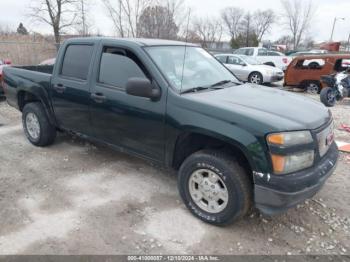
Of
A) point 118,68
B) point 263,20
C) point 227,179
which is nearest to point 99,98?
point 118,68

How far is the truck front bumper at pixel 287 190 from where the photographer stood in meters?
2.59

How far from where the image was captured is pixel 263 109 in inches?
114

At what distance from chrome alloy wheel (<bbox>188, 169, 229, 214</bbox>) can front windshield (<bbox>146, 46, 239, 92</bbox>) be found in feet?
3.01

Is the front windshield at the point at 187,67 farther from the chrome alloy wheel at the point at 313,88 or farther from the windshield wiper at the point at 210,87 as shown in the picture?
the chrome alloy wheel at the point at 313,88

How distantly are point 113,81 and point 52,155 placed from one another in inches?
75.2

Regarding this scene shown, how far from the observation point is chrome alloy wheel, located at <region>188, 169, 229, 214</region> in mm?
2992

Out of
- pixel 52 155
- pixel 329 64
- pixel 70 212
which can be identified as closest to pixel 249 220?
pixel 70 212

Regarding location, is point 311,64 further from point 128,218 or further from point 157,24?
point 128,218

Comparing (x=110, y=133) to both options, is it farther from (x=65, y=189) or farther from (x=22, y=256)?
(x=22, y=256)

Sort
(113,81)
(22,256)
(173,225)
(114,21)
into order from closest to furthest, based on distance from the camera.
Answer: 1. (22,256)
2. (173,225)
3. (113,81)
4. (114,21)

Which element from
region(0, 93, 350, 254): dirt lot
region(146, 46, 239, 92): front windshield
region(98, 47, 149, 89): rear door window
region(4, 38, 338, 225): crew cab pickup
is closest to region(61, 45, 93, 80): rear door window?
region(4, 38, 338, 225): crew cab pickup

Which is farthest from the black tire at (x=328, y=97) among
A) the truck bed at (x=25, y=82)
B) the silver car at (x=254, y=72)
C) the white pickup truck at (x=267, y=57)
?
the white pickup truck at (x=267, y=57)

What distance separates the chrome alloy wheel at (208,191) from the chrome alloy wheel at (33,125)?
308cm

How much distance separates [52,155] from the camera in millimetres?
4852
